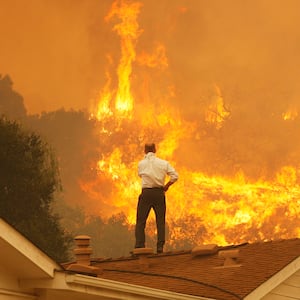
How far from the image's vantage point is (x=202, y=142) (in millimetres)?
66250

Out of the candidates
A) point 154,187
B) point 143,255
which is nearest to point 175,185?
point 154,187

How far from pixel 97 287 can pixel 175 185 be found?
46543 mm

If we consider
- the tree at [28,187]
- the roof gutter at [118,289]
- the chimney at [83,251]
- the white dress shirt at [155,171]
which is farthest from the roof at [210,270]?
the tree at [28,187]

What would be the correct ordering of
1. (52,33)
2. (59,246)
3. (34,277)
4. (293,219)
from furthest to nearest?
(52,33), (293,219), (59,246), (34,277)

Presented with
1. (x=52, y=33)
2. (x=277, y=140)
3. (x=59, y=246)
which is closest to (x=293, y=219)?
(x=277, y=140)

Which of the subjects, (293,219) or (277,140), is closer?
(293,219)

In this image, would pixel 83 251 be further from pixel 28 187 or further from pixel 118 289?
pixel 28 187

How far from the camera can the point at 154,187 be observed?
17.8m

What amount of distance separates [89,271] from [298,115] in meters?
61.3

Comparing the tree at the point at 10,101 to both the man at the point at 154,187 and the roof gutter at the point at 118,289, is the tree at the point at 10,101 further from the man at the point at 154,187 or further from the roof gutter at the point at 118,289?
the roof gutter at the point at 118,289

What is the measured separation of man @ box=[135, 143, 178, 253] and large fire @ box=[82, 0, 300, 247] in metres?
35.4

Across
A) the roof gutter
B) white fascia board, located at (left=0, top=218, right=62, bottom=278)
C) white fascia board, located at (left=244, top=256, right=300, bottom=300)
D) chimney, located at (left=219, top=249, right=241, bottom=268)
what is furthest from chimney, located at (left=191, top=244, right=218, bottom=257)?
white fascia board, located at (left=0, top=218, right=62, bottom=278)

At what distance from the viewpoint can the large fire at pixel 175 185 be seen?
57.1 meters

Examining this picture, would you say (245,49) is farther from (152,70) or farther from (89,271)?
(89,271)
